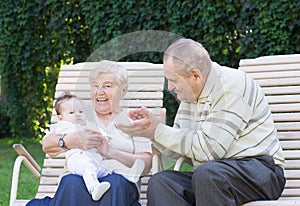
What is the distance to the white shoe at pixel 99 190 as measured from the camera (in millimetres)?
3486

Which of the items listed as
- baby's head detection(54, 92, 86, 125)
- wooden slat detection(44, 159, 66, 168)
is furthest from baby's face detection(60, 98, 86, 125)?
wooden slat detection(44, 159, 66, 168)

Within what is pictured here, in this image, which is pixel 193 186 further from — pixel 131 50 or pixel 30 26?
pixel 30 26

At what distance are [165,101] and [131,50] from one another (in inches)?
30.4

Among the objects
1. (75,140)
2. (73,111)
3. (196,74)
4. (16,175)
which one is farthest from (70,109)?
(196,74)

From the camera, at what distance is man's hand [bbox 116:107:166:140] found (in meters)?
3.51

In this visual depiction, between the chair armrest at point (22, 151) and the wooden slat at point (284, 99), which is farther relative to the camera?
the wooden slat at point (284, 99)

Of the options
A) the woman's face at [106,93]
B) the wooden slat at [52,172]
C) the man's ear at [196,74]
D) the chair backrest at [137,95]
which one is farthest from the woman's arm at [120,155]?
the wooden slat at [52,172]

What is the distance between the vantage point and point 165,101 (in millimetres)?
4598

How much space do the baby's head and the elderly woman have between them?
0.06 m

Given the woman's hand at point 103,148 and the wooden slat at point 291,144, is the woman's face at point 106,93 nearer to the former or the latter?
the woman's hand at point 103,148

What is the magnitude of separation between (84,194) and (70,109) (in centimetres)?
59

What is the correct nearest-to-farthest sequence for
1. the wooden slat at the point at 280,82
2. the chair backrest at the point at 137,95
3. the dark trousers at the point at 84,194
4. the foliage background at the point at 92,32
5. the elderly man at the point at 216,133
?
the elderly man at the point at 216,133
the dark trousers at the point at 84,194
the chair backrest at the point at 137,95
the wooden slat at the point at 280,82
the foliage background at the point at 92,32

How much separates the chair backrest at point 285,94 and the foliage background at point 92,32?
75cm

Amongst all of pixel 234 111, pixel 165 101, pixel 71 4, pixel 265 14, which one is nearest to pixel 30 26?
pixel 71 4
